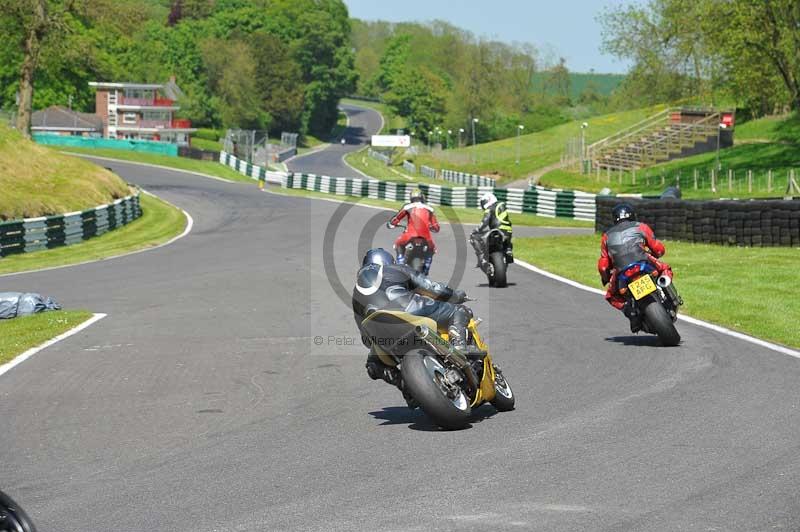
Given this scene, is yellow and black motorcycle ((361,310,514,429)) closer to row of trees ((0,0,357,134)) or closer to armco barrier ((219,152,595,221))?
armco barrier ((219,152,595,221))

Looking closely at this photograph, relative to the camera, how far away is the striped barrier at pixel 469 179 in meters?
79.6

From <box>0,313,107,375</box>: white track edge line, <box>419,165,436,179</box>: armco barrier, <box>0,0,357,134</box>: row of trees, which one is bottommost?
<box>0,313,107,375</box>: white track edge line

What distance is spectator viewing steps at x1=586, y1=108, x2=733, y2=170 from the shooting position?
70938 mm

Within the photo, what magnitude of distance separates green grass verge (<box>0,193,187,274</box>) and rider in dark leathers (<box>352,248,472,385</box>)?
64.9 feet

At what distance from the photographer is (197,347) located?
48.1ft

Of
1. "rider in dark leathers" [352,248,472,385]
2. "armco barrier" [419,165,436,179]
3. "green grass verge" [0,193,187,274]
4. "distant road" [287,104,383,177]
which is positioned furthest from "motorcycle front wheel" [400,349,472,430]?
"armco barrier" [419,165,436,179]

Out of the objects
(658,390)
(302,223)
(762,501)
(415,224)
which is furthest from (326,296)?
(302,223)

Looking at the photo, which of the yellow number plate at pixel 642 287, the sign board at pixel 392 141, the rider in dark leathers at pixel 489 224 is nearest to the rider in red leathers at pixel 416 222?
the rider in dark leathers at pixel 489 224

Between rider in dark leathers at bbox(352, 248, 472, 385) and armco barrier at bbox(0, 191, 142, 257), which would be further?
armco barrier at bbox(0, 191, 142, 257)

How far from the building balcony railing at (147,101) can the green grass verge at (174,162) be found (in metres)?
52.7

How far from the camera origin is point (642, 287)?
13578 millimetres

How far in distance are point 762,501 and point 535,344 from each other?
726cm

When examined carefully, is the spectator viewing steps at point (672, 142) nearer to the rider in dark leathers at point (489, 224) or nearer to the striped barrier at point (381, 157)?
the rider in dark leathers at point (489, 224)

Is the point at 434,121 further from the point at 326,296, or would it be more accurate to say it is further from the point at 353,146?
the point at 326,296
